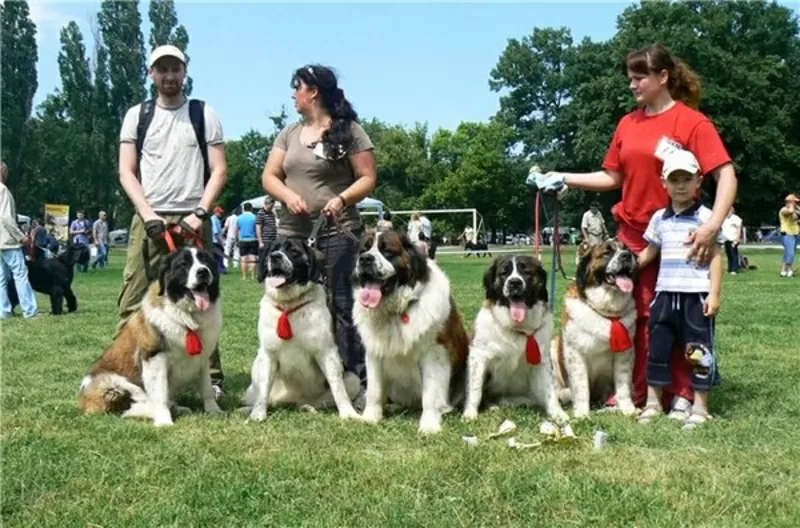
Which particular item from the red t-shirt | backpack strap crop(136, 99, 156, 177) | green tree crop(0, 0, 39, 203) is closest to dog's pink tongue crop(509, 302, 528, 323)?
the red t-shirt

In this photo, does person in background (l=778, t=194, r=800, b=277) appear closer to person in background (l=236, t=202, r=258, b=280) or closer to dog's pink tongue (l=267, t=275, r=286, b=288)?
person in background (l=236, t=202, r=258, b=280)

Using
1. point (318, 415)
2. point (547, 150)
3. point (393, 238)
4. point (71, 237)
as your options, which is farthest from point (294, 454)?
point (547, 150)

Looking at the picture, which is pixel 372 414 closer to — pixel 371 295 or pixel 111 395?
pixel 371 295

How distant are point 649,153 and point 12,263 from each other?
398 inches

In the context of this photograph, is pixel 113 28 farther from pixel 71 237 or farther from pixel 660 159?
pixel 660 159

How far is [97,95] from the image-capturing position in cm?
5366

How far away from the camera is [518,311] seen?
5.39 m

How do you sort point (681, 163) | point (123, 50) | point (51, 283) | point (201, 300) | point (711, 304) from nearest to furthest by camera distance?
point (681, 163) → point (711, 304) → point (201, 300) → point (51, 283) → point (123, 50)

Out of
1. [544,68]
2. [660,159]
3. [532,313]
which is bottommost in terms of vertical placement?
[532,313]

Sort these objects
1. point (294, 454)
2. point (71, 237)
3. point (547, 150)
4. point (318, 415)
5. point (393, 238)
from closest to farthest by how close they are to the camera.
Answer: point (294, 454) → point (393, 238) → point (318, 415) → point (71, 237) → point (547, 150)

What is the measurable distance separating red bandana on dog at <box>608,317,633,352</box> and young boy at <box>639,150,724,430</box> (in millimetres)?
171

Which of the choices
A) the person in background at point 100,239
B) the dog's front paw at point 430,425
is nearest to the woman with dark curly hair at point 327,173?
the dog's front paw at point 430,425

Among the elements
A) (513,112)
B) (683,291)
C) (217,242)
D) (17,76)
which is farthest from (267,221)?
(513,112)

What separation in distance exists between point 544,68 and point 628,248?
64.0m
